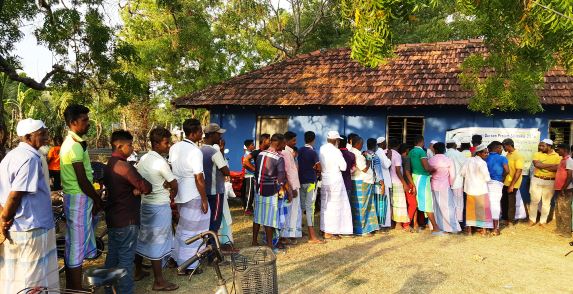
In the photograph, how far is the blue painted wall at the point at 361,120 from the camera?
435 inches

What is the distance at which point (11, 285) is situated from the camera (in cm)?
384

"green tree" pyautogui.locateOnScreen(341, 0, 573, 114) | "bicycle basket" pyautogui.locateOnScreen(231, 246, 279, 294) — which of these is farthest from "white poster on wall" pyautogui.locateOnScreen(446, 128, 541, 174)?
"bicycle basket" pyautogui.locateOnScreen(231, 246, 279, 294)

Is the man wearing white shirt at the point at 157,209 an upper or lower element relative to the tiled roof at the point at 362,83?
lower

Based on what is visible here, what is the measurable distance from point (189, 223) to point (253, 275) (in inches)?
107

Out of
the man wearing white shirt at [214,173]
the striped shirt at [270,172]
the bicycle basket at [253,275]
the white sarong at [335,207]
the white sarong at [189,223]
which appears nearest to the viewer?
the bicycle basket at [253,275]

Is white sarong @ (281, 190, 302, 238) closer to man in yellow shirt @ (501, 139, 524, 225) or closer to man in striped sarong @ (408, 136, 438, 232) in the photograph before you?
man in striped sarong @ (408, 136, 438, 232)

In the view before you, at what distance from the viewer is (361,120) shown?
477 inches

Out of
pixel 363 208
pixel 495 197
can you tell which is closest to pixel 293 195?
pixel 363 208

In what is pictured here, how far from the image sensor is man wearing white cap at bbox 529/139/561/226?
8.77 m

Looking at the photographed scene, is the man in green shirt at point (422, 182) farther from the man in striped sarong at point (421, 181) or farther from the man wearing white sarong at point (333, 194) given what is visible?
the man wearing white sarong at point (333, 194)

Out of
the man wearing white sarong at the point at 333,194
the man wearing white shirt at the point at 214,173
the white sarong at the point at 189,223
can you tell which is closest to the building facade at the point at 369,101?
the man wearing white sarong at the point at 333,194

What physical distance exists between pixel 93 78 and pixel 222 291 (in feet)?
23.8

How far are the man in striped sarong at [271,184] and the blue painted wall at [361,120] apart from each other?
5839mm

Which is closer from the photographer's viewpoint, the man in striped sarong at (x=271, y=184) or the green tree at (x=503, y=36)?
the green tree at (x=503, y=36)
